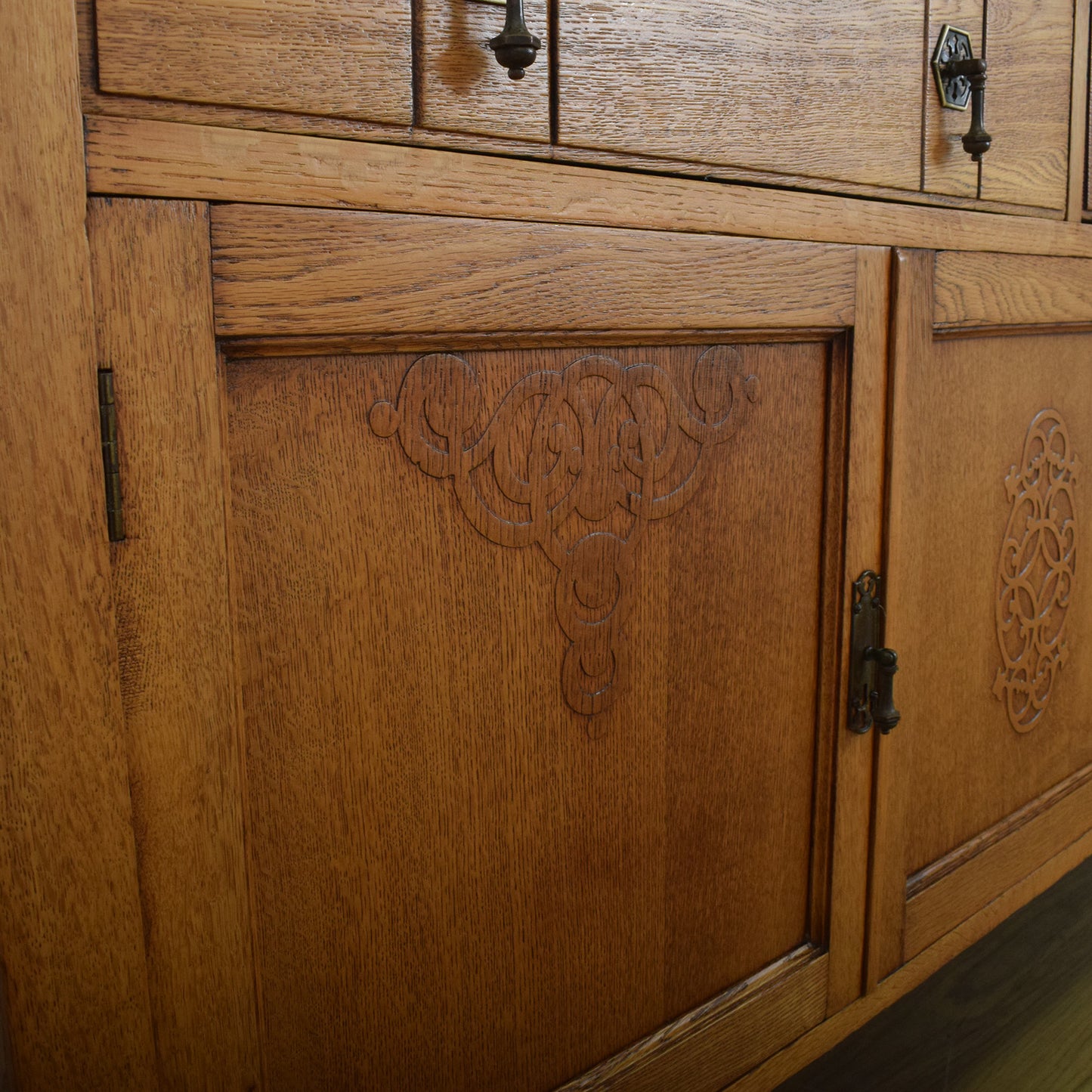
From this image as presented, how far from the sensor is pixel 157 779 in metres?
0.45

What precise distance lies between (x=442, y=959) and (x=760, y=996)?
10.4 inches

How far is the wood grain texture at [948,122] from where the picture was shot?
0.72 meters

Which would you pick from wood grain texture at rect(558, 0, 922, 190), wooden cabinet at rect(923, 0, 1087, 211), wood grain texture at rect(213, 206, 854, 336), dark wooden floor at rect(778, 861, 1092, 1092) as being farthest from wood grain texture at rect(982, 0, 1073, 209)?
dark wooden floor at rect(778, 861, 1092, 1092)

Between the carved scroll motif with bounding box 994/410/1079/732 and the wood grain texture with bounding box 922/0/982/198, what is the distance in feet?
0.72

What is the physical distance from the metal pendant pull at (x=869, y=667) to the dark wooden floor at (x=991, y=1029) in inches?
14.3

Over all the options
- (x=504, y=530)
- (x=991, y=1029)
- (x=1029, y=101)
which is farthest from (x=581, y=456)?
(x=991, y=1029)

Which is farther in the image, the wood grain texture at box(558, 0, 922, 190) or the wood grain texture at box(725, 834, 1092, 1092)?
the wood grain texture at box(725, 834, 1092, 1092)

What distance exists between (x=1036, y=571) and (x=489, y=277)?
604mm

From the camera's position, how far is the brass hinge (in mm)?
413

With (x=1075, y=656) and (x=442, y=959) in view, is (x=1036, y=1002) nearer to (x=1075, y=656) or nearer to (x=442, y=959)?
(x=1075, y=656)

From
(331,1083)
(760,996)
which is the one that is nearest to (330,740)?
(331,1083)

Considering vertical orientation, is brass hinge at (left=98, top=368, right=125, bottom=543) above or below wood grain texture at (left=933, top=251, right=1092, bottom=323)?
below

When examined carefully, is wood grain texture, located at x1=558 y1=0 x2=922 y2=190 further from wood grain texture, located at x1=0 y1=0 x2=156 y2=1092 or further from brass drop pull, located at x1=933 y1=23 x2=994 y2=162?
wood grain texture, located at x1=0 y1=0 x2=156 y2=1092

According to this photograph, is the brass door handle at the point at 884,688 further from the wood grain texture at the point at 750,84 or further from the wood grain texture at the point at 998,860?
the wood grain texture at the point at 750,84
